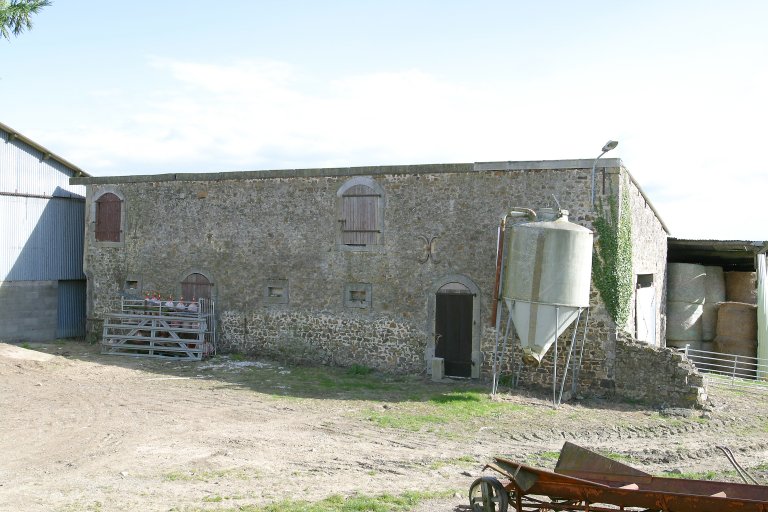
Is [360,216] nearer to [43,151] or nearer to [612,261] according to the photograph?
[612,261]

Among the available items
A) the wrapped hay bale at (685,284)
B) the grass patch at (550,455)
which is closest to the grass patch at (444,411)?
the grass patch at (550,455)

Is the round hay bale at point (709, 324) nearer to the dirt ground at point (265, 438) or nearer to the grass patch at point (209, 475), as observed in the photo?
the dirt ground at point (265, 438)

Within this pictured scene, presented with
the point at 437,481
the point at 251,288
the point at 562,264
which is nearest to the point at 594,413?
the point at 562,264

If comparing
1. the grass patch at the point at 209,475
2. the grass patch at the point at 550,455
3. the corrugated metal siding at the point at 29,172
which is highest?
the corrugated metal siding at the point at 29,172

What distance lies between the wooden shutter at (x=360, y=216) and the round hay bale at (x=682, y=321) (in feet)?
32.4

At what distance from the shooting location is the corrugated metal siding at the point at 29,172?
733 inches

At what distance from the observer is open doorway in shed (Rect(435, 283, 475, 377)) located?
1487cm

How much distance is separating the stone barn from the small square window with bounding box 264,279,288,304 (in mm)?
35

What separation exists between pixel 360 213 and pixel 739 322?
459 inches

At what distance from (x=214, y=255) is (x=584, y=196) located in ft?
30.9

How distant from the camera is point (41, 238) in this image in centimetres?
1959

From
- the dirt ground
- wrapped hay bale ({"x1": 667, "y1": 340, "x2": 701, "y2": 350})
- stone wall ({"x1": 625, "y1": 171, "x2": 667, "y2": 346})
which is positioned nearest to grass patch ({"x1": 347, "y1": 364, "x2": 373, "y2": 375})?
the dirt ground

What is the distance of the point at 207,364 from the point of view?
16156 millimetres

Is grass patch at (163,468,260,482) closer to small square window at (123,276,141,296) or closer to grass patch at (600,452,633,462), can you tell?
grass patch at (600,452,633,462)
